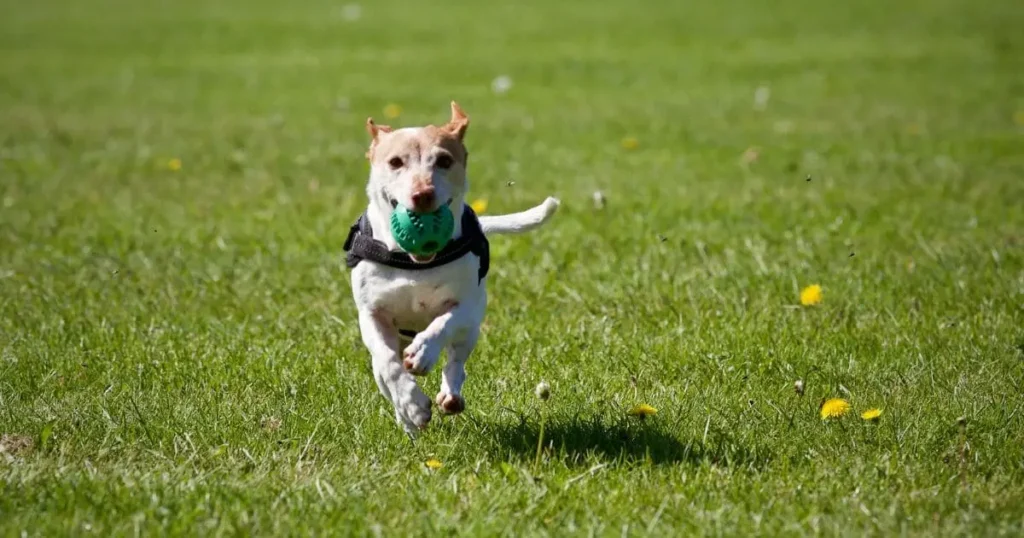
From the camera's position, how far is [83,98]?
15336 millimetres

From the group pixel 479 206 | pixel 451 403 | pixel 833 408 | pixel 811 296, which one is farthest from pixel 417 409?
pixel 479 206

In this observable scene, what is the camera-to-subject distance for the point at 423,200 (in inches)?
154

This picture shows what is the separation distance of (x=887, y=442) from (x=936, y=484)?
38 centimetres

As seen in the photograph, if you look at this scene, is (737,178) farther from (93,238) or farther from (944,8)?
(944,8)

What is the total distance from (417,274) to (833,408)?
5.09 ft

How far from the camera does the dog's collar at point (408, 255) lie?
4176 mm

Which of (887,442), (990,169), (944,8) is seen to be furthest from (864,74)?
(887,442)

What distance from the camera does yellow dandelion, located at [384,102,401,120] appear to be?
525 inches

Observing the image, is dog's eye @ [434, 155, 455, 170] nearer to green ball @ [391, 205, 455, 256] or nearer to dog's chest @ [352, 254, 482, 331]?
green ball @ [391, 205, 455, 256]

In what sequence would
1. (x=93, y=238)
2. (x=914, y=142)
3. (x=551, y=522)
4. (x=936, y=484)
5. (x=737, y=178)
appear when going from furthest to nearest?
(x=914, y=142), (x=737, y=178), (x=93, y=238), (x=936, y=484), (x=551, y=522)

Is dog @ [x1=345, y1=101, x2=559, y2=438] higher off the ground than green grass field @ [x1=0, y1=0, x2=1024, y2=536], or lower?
higher

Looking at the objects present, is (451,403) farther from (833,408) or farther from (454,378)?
(833,408)

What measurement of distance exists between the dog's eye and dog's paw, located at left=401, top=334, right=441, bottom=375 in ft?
1.77

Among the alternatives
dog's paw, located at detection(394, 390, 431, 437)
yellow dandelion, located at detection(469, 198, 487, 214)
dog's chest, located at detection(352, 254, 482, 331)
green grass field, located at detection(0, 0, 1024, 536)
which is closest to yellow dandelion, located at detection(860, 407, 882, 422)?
green grass field, located at detection(0, 0, 1024, 536)
